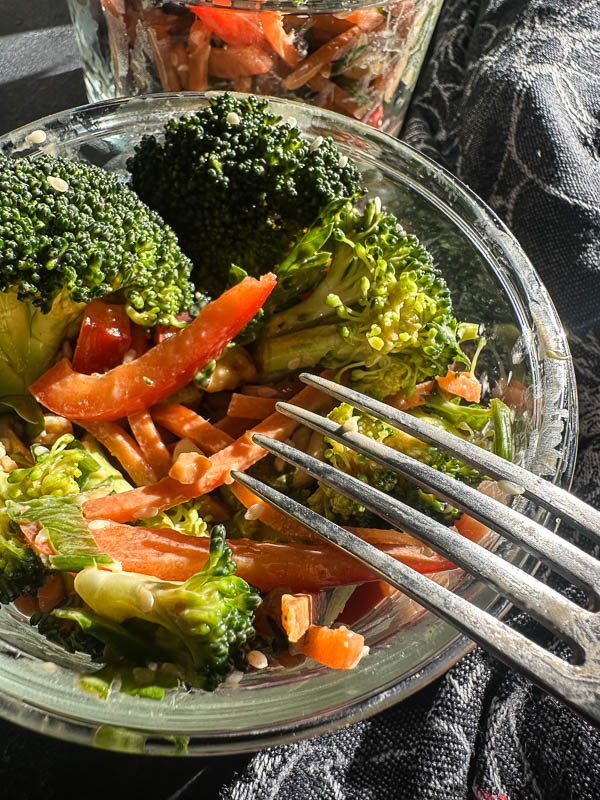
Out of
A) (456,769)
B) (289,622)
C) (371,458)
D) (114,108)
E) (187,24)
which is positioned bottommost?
(456,769)

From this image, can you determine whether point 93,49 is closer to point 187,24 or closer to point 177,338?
point 187,24

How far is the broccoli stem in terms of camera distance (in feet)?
4.63

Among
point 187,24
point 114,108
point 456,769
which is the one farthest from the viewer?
point 187,24

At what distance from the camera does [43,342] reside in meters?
1.36

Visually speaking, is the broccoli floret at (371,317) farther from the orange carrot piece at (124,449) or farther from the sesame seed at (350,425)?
the orange carrot piece at (124,449)

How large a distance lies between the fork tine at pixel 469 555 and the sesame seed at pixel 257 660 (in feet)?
0.90

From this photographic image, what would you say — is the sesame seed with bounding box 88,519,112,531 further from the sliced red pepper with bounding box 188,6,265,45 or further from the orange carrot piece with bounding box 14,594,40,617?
the sliced red pepper with bounding box 188,6,265,45

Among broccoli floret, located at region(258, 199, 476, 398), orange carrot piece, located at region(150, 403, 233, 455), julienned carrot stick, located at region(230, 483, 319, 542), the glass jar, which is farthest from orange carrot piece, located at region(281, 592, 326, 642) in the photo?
the glass jar

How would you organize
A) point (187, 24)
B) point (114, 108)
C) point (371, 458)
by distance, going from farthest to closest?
point (187, 24)
point (114, 108)
point (371, 458)

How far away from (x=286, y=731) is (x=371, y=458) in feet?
1.43

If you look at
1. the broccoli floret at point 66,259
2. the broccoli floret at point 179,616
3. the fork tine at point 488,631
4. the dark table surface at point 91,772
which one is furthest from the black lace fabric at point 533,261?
the broccoli floret at point 66,259

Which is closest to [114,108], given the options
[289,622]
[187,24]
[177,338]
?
[187,24]

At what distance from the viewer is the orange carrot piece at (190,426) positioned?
53.4 inches

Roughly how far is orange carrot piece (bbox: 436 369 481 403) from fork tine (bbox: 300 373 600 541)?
0.19 metres
